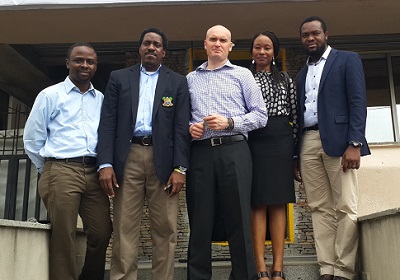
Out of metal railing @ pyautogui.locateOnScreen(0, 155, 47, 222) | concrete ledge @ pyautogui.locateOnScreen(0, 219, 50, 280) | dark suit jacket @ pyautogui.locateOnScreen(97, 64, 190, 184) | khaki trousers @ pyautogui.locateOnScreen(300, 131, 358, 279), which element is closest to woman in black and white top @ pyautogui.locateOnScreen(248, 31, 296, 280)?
khaki trousers @ pyautogui.locateOnScreen(300, 131, 358, 279)

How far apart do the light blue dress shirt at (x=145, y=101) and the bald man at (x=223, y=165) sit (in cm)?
32

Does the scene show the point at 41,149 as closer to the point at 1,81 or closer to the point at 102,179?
the point at 102,179

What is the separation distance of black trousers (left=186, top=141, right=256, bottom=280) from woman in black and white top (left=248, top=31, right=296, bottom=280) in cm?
23

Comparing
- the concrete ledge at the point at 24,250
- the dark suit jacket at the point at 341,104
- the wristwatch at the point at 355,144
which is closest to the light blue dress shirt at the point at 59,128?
the concrete ledge at the point at 24,250

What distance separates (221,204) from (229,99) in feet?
2.57

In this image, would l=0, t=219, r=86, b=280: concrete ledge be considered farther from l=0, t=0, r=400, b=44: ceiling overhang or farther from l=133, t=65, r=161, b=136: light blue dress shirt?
l=0, t=0, r=400, b=44: ceiling overhang

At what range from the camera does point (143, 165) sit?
3.35 metres

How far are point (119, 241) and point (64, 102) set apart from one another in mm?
1152

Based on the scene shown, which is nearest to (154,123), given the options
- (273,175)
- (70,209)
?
(70,209)

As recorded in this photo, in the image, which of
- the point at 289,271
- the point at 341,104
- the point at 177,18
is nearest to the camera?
the point at 341,104

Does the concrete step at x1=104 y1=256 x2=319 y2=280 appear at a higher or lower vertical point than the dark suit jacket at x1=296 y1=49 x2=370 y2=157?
lower

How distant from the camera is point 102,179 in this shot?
3.32 meters

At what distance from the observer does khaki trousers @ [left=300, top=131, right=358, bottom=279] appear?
11.3 feet

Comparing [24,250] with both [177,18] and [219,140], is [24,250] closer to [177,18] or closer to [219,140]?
[219,140]
